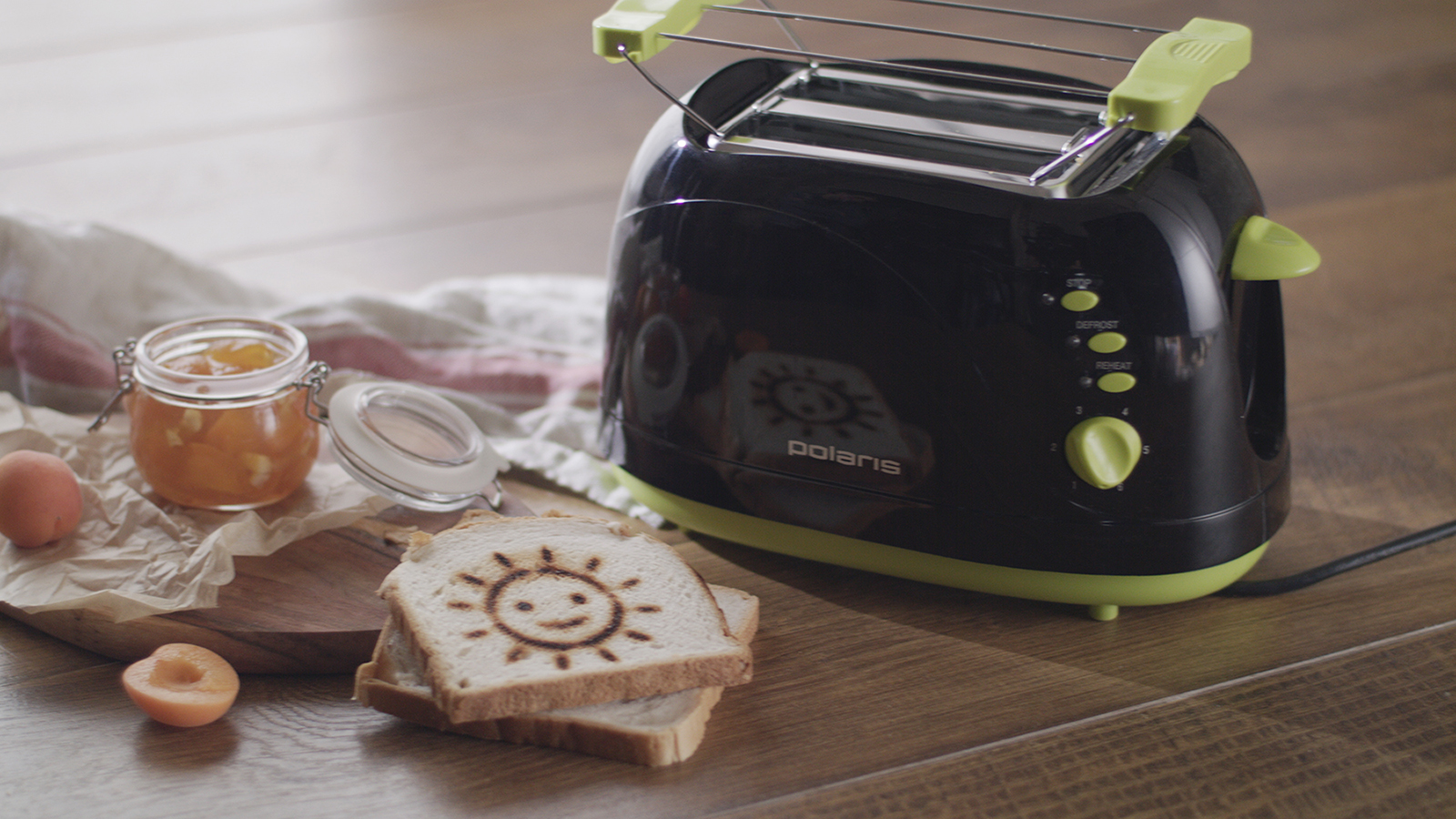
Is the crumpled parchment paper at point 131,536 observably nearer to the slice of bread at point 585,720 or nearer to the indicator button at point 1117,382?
the slice of bread at point 585,720

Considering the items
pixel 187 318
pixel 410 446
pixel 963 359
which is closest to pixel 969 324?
pixel 963 359

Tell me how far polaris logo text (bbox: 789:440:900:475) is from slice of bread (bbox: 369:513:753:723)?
101 millimetres

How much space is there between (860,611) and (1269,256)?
316mm

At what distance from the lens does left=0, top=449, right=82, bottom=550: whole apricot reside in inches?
32.3

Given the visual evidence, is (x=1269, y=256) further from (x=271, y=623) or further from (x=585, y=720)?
(x=271, y=623)

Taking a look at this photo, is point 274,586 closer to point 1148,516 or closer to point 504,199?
point 1148,516

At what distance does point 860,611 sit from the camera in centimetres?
83

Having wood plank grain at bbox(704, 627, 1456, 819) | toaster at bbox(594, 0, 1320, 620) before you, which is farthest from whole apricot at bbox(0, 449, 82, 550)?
wood plank grain at bbox(704, 627, 1456, 819)

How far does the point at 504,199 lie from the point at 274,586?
2.54 feet

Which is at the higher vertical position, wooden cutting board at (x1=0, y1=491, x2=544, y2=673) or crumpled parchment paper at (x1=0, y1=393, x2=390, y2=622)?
crumpled parchment paper at (x1=0, y1=393, x2=390, y2=622)

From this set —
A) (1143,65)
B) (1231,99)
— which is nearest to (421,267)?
(1143,65)

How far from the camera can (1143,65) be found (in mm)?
699

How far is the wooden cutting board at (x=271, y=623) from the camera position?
771 mm

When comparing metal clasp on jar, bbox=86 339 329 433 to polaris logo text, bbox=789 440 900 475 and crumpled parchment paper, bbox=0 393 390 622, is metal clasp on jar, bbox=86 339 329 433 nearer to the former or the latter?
crumpled parchment paper, bbox=0 393 390 622
